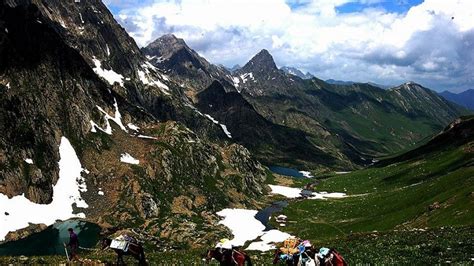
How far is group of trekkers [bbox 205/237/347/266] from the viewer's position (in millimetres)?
16484

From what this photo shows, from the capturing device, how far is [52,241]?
5472 inches

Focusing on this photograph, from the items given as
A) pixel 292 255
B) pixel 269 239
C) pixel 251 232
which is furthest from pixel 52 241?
pixel 292 255

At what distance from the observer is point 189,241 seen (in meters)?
148

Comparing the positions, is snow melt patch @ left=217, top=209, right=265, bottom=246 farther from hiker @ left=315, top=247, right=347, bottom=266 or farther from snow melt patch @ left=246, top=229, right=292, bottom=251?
hiker @ left=315, top=247, right=347, bottom=266

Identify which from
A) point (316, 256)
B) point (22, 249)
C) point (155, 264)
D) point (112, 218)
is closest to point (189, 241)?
point (112, 218)

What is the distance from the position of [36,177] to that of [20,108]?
32.7 meters

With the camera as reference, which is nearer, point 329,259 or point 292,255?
point 329,259

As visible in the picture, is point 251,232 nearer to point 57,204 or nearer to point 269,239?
point 269,239

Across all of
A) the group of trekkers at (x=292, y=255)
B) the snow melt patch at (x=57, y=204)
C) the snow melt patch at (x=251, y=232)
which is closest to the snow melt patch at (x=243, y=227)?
the snow melt patch at (x=251, y=232)

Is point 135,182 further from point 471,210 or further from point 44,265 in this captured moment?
point 44,265

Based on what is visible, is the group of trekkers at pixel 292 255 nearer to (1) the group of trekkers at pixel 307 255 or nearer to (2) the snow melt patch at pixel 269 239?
(1) the group of trekkers at pixel 307 255

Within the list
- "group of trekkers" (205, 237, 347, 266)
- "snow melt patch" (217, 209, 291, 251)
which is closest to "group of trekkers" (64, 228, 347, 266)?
"group of trekkers" (205, 237, 347, 266)

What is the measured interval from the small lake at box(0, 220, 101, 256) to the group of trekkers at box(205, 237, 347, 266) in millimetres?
119660

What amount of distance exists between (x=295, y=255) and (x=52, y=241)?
454ft
